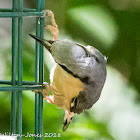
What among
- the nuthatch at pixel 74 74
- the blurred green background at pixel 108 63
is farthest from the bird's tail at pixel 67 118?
the blurred green background at pixel 108 63

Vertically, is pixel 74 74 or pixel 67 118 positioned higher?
pixel 74 74

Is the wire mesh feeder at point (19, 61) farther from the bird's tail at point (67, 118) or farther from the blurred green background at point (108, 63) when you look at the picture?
the blurred green background at point (108, 63)

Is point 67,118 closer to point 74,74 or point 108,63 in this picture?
point 74,74

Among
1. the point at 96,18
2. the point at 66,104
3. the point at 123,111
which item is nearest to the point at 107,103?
the point at 123,111

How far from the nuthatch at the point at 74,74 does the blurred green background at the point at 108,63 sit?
0.70m

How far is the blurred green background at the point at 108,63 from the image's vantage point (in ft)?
7.25

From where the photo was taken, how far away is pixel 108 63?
2299 millimetres

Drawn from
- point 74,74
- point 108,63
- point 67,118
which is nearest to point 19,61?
point 74,74

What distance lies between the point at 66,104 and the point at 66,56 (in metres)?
0.19

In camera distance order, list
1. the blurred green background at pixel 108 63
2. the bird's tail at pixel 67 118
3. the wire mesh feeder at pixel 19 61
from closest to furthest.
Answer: the wire mesh feeder at pixel 19 61
the bird's tail at pixel 67 118
the blurred green background at pixel 108 63

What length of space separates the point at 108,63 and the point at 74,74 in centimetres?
88

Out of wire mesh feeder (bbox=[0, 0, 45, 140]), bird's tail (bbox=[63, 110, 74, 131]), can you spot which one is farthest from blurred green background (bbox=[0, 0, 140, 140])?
wire mesh feeder (bbox=[0, 0, 45, 140])

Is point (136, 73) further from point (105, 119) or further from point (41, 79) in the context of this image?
point (41, 79)

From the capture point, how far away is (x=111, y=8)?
2.37 m
